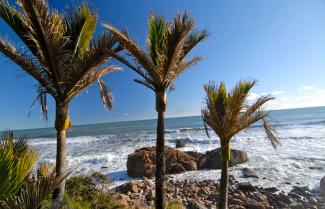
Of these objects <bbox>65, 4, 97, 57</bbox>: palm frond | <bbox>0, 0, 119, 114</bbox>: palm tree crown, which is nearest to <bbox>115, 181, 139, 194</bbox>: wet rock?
<bbox>0, 0, 119, 114</bbox>: palm tree crown

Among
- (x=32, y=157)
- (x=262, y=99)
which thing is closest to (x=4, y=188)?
(x=32, y=157)

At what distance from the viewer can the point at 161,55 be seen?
475cm

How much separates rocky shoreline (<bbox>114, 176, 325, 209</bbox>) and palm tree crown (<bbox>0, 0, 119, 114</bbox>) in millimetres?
4456

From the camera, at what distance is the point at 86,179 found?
25.9 ft

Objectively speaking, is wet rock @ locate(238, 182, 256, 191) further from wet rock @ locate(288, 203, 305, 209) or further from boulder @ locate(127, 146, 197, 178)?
boulder @ locate(127, 146, 197, 178)

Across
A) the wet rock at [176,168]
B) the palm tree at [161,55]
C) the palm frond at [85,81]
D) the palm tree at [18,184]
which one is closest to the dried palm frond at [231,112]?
the palm tree at [161,55]

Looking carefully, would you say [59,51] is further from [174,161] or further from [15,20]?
[174,161]

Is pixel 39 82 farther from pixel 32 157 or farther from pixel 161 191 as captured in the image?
pixel 161 191

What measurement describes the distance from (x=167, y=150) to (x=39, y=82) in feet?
32.6

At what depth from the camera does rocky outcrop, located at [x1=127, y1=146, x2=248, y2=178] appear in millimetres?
12703

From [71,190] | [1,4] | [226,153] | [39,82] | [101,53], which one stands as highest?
[1,4]

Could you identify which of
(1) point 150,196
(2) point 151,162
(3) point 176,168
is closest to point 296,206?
(1) point 150,196

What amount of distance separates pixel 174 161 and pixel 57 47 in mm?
10515

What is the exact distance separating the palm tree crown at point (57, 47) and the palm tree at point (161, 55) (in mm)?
506
